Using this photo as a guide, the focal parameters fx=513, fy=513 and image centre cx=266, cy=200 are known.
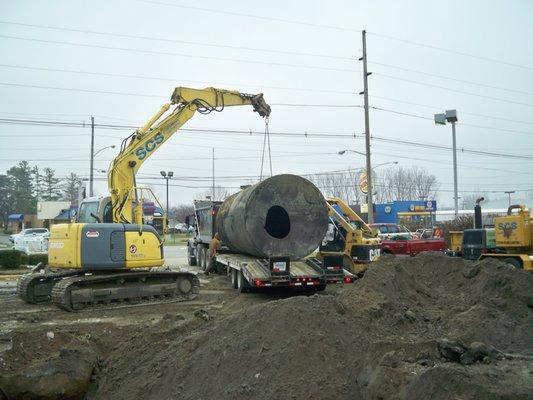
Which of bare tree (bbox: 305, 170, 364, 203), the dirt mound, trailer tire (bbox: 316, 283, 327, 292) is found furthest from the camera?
bare tree (bbox: 305, 170, 364, 203)

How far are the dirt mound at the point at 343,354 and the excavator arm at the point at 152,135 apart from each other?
5964mm

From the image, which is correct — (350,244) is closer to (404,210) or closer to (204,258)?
(204,258)

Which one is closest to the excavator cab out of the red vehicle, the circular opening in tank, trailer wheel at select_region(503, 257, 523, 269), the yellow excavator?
the yellow excavator

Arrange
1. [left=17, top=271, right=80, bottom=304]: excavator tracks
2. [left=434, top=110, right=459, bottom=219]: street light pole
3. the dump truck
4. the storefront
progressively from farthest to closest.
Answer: the storefront
[left=434, top=110, right=459, bottom=219]: street light pole
the dump truck
[left=17, top=271, right=80, bottom=304]: excavator tracks

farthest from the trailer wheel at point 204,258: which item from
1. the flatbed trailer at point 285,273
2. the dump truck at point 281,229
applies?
the dump truck at point 281,229

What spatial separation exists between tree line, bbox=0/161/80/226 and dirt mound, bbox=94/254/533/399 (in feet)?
243

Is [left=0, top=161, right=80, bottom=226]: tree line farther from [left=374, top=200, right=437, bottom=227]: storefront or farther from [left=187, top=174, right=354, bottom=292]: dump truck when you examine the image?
[left=187, top=174, right=354, bottom=292]: dump truck

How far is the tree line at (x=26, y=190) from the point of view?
78500mm

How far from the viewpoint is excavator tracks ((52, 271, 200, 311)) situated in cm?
1095

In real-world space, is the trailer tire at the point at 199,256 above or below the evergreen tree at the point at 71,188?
below

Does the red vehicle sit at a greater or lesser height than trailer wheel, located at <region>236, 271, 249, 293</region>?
greater

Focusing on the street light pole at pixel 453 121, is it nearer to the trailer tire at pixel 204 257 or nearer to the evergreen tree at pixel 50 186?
the trailer tire at pixel 204 257

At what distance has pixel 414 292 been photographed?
9.97m

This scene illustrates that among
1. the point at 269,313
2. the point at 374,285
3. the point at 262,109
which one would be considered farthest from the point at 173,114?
the point at 269,313
